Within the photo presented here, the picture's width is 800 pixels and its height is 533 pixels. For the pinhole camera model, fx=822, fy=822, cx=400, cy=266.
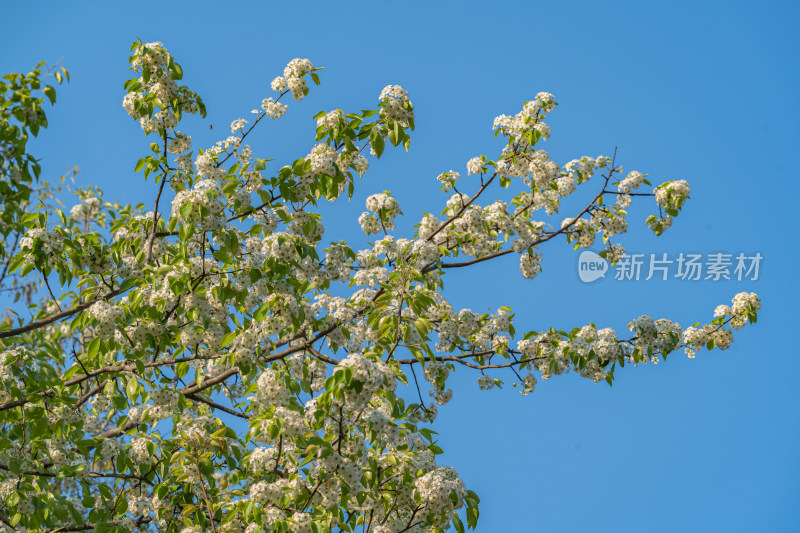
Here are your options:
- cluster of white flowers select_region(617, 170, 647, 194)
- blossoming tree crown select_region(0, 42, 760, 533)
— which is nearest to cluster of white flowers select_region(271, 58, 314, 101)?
blossoming tree crown select_region(0, 42, 760, 533)

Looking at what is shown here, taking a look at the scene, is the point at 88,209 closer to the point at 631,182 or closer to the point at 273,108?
the point at 273,108

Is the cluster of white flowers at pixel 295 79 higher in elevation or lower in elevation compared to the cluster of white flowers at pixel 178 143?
higher

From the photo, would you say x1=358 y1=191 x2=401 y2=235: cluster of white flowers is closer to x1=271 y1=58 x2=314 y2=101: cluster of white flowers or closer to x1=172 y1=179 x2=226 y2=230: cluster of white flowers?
x1=271 y1=58 x2=314 y2=101: cluster of white flowers

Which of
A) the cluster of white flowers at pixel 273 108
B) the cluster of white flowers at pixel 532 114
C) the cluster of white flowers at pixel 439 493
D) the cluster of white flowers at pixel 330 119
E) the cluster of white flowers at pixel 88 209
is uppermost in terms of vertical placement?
the cluster of white flowers at pixel 88 209

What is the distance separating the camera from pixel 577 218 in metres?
7.79

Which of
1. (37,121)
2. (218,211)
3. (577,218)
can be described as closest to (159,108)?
(37,121)

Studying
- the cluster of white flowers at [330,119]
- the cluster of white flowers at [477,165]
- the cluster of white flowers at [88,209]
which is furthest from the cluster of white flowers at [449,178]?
the cluster of white flowers at [88,209]

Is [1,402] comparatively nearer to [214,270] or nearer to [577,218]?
[214,270]

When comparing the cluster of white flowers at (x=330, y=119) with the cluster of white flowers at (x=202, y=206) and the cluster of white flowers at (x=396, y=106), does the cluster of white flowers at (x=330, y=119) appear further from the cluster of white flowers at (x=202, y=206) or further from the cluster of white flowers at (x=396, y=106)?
the cluster of white flowers at (x=202, y=206)

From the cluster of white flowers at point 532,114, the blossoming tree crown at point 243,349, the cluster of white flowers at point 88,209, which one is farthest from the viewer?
the cluster of white flowers at point 88,209

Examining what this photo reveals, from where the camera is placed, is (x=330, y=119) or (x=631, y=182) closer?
(x=330, y=119)

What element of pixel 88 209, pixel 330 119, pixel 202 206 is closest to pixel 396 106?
pixel 330 119

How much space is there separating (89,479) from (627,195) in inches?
207

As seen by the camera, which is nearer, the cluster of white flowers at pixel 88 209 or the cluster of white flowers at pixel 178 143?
the cluster of white flowers at pixel 178 143
